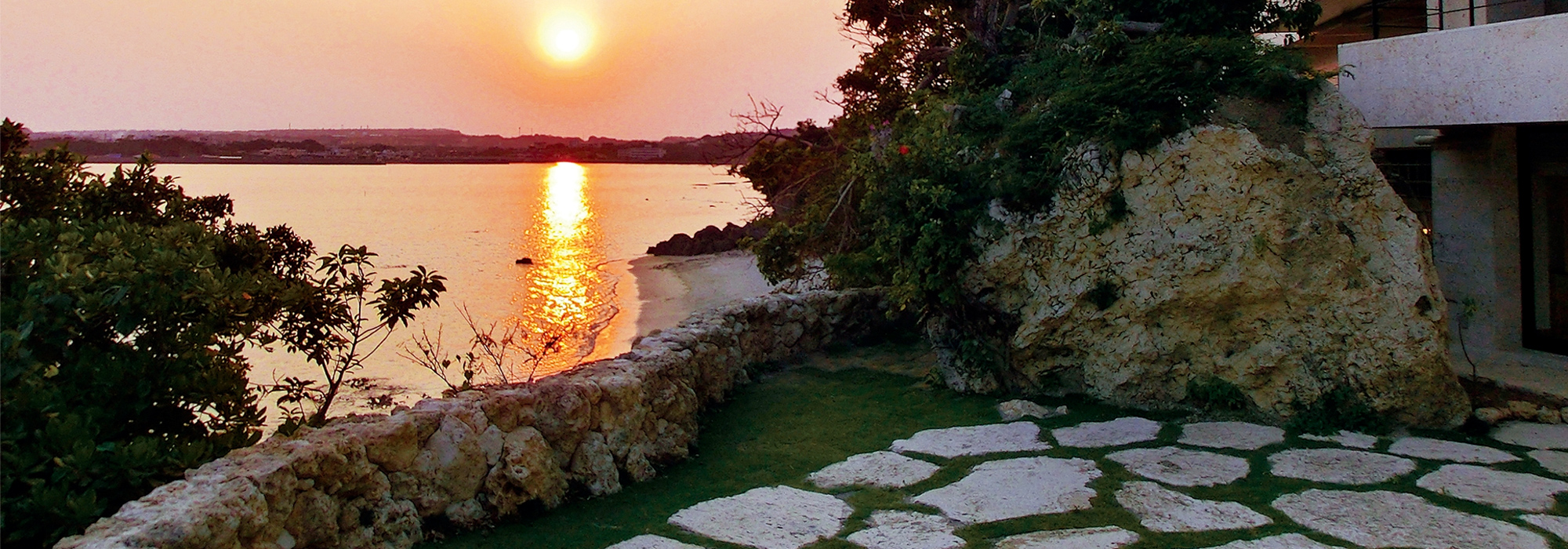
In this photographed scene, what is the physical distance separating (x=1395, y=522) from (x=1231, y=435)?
175 cm

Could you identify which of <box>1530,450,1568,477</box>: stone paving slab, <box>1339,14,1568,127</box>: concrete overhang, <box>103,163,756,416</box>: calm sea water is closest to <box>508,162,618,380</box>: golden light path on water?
<box>103,163,756,416</box>: calm sea water

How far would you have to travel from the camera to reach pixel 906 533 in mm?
5234

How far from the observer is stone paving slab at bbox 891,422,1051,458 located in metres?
6.76

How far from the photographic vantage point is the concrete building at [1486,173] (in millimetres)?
8562

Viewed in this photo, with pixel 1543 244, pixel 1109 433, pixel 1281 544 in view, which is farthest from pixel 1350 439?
pixel 1543 244

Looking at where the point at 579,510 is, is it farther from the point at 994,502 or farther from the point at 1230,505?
the point at 1230,505

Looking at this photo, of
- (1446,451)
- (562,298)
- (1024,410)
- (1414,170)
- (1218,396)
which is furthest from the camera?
(562,298)

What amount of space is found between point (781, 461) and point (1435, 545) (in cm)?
368

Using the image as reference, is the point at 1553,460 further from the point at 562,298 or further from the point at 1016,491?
the point at 562,298

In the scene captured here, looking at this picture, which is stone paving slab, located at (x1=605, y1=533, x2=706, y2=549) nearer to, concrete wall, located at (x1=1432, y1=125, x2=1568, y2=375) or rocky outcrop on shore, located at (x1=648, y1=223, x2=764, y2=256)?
concrete wall, located at (x1=1432, y1=125, x2=1568, y2=375)

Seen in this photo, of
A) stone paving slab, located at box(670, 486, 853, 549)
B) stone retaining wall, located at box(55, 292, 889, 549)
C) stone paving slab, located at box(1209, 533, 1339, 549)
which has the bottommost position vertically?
stone paving slab, located at box(1209, 533, 1339, 549)

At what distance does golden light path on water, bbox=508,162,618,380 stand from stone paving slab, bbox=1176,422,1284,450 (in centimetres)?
497

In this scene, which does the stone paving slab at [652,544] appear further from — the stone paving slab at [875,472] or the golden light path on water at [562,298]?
the golden light path on water at [562,298]

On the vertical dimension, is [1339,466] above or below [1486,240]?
below
